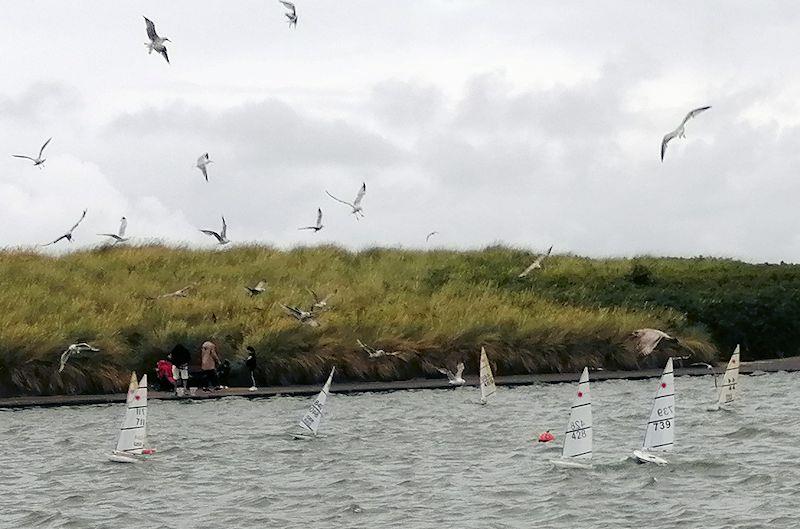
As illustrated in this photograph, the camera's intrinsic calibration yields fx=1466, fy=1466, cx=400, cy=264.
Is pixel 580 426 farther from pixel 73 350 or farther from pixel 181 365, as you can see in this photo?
pixel 73 350

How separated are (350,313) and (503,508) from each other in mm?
28269

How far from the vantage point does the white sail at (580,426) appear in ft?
85.6

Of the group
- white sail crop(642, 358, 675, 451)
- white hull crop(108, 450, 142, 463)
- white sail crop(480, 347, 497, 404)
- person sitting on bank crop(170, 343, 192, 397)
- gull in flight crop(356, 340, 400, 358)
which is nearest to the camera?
white sail crop(642, 358, 675, 451)

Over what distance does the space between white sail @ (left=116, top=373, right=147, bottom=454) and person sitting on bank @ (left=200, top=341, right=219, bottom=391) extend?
13.4 metres

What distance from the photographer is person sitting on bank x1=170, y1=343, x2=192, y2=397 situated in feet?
144

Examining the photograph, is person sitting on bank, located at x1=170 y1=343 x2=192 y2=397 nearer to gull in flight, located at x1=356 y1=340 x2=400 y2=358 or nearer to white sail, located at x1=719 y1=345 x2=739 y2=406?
gull in flight, located at x1=356 y1=340 x2=400 y2=358

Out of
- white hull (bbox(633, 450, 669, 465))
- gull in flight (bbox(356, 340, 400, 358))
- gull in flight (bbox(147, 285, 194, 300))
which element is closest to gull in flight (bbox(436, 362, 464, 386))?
gull in flight (bbox(356, 340, 400, 358))

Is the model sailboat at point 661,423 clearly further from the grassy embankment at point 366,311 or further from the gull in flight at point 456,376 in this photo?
the grassy embankment at point 366,311

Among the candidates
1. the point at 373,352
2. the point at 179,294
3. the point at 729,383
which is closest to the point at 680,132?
the point at 729,383

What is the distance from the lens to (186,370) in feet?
144

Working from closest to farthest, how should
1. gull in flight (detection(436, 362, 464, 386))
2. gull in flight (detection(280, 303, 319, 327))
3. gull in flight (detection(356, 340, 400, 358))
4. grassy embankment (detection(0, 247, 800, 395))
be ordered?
gull in flight (detection(436, 362, 464, 386)) < grassy embankment (detection(0, 247, 800, 395)) < gull in flight (detection(356, 340, 400, 358)) < gull in flight (detection(280, 303, 319, 327))

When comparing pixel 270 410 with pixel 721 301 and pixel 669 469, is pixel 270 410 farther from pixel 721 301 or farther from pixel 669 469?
pixel 721 301

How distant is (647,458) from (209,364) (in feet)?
59.9

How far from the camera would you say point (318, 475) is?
2928 centimetres
